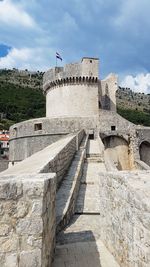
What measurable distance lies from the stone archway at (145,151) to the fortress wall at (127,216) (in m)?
18.4

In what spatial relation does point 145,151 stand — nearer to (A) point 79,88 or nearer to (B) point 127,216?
(A) point 79,88

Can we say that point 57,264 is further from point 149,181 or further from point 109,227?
point 149,181

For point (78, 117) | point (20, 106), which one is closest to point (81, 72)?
point (78, 117)

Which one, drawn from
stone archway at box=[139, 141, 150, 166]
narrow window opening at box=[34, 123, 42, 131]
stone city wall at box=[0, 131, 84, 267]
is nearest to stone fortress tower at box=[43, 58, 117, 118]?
narrow window opening at box=[34, 123, 42, 131]

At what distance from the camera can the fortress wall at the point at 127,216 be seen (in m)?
2.56

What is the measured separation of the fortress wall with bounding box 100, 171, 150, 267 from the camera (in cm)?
256

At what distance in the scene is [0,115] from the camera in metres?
64.9

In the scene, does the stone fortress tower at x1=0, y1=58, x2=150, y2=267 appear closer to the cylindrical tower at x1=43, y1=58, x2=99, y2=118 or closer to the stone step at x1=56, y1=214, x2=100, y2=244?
the stone step at x1=56, y1=214, x2=100, y2=244

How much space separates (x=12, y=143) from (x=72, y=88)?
24.7 feet

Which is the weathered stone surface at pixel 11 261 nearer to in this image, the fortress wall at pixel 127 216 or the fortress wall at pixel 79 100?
the fortress wall at pixel 127 216

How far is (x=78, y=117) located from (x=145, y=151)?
6409 mm

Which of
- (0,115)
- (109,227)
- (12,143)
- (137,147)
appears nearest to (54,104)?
(12,143)

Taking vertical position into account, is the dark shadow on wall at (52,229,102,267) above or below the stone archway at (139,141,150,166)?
below

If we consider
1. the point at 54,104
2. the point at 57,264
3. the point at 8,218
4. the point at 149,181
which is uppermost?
the point at 54,104
